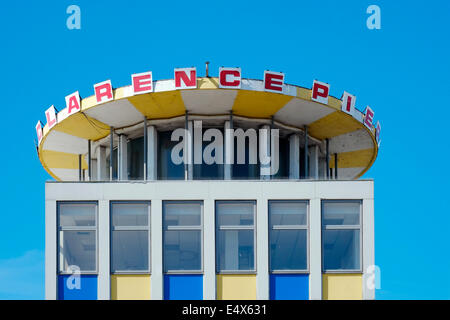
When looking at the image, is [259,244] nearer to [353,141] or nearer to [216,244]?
[216,244]

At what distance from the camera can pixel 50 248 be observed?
31359 millimetres

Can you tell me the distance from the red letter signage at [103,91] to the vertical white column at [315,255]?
7.27m

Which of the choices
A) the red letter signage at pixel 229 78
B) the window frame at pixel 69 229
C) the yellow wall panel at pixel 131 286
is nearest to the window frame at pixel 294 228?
the red letter signage at pixel 229 78

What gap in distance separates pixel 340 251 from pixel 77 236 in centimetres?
803

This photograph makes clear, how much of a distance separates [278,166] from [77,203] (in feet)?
23.7

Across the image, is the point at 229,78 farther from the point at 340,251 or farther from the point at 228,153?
the point at 340,251

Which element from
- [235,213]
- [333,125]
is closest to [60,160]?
[235,213]

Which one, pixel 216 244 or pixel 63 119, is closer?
pixel 216 244

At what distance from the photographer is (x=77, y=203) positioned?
104 ft

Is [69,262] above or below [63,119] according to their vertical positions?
below

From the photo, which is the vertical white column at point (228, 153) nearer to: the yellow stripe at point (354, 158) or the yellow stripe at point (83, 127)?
the yellow stripe at point (83, 127)

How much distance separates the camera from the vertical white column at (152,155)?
34.3 m
